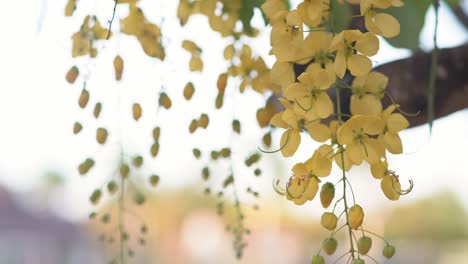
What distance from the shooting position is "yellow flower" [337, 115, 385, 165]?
1.29 ft

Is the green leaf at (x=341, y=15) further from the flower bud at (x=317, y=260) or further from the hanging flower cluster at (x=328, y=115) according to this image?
the flower bud at (x=317, y=260)

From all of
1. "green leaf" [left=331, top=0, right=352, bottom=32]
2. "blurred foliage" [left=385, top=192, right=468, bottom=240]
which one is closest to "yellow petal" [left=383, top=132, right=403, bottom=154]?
"green leaf" [left=331, top=0, right=352, bottom=32]

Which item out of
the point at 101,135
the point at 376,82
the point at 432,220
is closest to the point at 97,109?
the point at 101,135

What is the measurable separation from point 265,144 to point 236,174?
4cm

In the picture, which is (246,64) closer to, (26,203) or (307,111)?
(307,111)

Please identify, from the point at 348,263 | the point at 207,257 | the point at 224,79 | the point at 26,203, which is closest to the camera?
the point at 348,263

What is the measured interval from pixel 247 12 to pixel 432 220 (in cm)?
947

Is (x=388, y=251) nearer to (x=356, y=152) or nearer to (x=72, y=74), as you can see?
(x=356, y=152)

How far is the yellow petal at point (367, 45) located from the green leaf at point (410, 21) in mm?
247

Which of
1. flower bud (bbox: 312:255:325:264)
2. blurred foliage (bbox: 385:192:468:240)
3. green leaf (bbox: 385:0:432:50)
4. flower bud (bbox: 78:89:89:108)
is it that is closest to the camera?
flower bud (bbox: 312:255:325:264)

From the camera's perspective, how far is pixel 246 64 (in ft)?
1.99

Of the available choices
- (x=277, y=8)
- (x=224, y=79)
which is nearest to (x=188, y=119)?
(x=224, y=79)

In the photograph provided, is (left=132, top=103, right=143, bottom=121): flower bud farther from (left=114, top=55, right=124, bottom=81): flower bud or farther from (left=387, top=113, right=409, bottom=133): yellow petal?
(left=387, top=113, right=409, bottom=133): yellow petal

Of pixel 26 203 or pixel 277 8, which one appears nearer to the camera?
pixel 277 8
